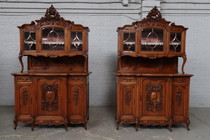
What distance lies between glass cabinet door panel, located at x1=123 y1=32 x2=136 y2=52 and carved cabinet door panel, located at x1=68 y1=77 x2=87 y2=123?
3.56 feet

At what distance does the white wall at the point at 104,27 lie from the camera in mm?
4875

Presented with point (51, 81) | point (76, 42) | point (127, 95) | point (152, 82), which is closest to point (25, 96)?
point (51, 81)

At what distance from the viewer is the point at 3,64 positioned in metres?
4.95

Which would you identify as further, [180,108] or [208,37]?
[208,37]

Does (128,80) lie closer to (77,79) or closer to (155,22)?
(77,79)

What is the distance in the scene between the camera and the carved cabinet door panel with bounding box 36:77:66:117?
11.6 ft

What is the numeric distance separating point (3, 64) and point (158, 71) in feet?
12.9

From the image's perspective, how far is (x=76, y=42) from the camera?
370cm

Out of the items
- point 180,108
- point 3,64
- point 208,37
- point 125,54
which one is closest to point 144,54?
point 125,54

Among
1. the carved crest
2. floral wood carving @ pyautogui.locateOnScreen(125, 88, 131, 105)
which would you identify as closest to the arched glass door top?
the carved crest

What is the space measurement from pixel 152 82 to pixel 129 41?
36.2 inches

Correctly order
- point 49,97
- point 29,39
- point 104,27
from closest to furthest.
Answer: point 49,97 < point 29,39 < point 104,27

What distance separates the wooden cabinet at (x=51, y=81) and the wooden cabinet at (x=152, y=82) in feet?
2.52

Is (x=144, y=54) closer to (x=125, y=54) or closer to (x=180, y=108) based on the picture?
(x=125, y=54)
